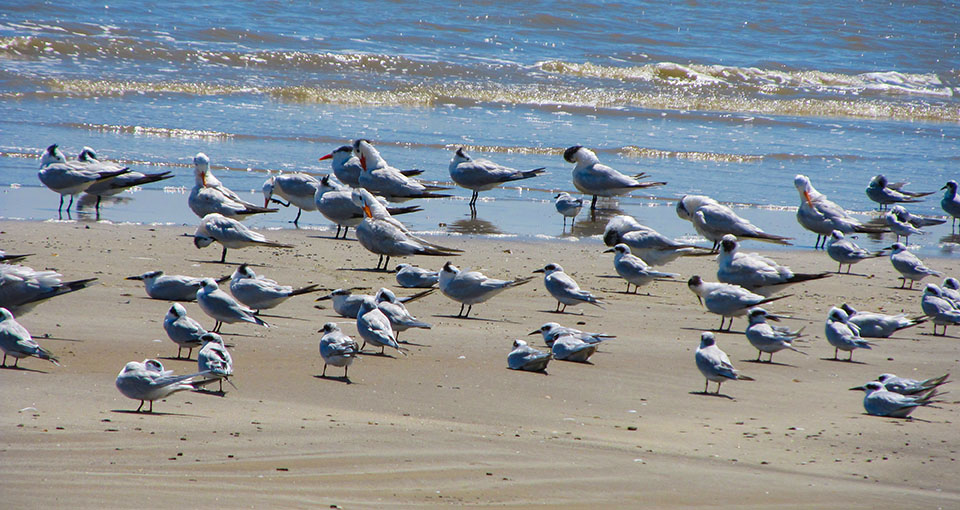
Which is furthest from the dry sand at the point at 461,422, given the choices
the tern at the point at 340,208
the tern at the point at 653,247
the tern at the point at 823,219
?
the tern at the point at 823,219

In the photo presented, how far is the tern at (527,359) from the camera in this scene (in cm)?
660

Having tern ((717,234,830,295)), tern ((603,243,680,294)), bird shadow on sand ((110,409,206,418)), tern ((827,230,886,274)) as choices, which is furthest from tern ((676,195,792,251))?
bird shadow on sand ((110,409,206,418))

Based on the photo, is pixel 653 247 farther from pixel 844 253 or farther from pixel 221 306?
pixel 221 306

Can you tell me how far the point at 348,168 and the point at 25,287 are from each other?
8.17m

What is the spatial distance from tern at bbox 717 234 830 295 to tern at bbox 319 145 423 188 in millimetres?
5924

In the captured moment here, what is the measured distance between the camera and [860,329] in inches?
330

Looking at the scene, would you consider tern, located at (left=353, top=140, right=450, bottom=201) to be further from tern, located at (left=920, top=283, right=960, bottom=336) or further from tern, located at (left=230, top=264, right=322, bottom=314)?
tern, located at (left=920, top=283, right=960, bottom=336)

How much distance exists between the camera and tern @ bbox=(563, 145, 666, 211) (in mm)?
14922

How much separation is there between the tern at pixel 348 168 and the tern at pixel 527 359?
→ 7944 millimetres

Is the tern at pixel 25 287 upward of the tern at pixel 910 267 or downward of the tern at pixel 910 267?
downward

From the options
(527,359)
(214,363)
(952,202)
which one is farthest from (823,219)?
(214,363)

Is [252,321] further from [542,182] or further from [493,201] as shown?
[542,182]

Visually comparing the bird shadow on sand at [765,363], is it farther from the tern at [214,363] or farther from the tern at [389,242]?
the tern at [214,363]

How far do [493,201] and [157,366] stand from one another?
10017 millimetres
